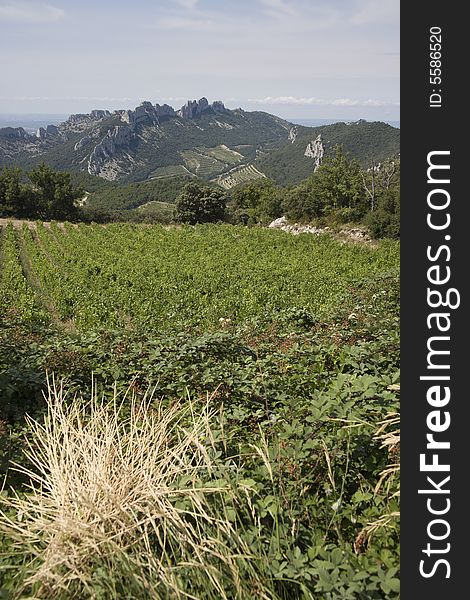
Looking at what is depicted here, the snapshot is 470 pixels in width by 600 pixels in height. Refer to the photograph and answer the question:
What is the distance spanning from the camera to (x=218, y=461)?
2.43 m

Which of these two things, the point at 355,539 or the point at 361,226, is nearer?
the point at 355,539

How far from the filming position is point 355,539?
2146 mm

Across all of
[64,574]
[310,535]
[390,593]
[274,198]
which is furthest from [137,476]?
[274,198]

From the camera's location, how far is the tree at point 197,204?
37.9 m

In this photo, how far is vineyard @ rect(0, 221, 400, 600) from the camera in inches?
73.2

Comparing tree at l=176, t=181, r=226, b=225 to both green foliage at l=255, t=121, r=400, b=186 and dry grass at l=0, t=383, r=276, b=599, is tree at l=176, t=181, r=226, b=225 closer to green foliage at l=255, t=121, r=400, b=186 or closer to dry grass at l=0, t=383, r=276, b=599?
dry grass at l=0, t=383, r=276, b=599

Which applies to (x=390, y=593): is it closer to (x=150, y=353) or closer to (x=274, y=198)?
(x=150, y=353)

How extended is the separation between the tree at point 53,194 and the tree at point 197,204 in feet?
38.8

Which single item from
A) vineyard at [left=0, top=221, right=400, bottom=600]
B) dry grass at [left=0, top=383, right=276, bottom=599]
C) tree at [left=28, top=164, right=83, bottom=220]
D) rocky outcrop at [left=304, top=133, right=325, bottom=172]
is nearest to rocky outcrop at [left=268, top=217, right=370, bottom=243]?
vineyard at [left=0, top=221, right=400, bottom=600]

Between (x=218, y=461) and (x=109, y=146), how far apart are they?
193m

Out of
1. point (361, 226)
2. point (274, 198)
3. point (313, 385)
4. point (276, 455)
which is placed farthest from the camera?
point (274, 198)

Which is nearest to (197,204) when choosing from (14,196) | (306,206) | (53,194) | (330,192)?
(306,206)

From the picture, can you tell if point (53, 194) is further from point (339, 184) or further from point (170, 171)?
point (170, 171)

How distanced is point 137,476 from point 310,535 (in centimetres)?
96
